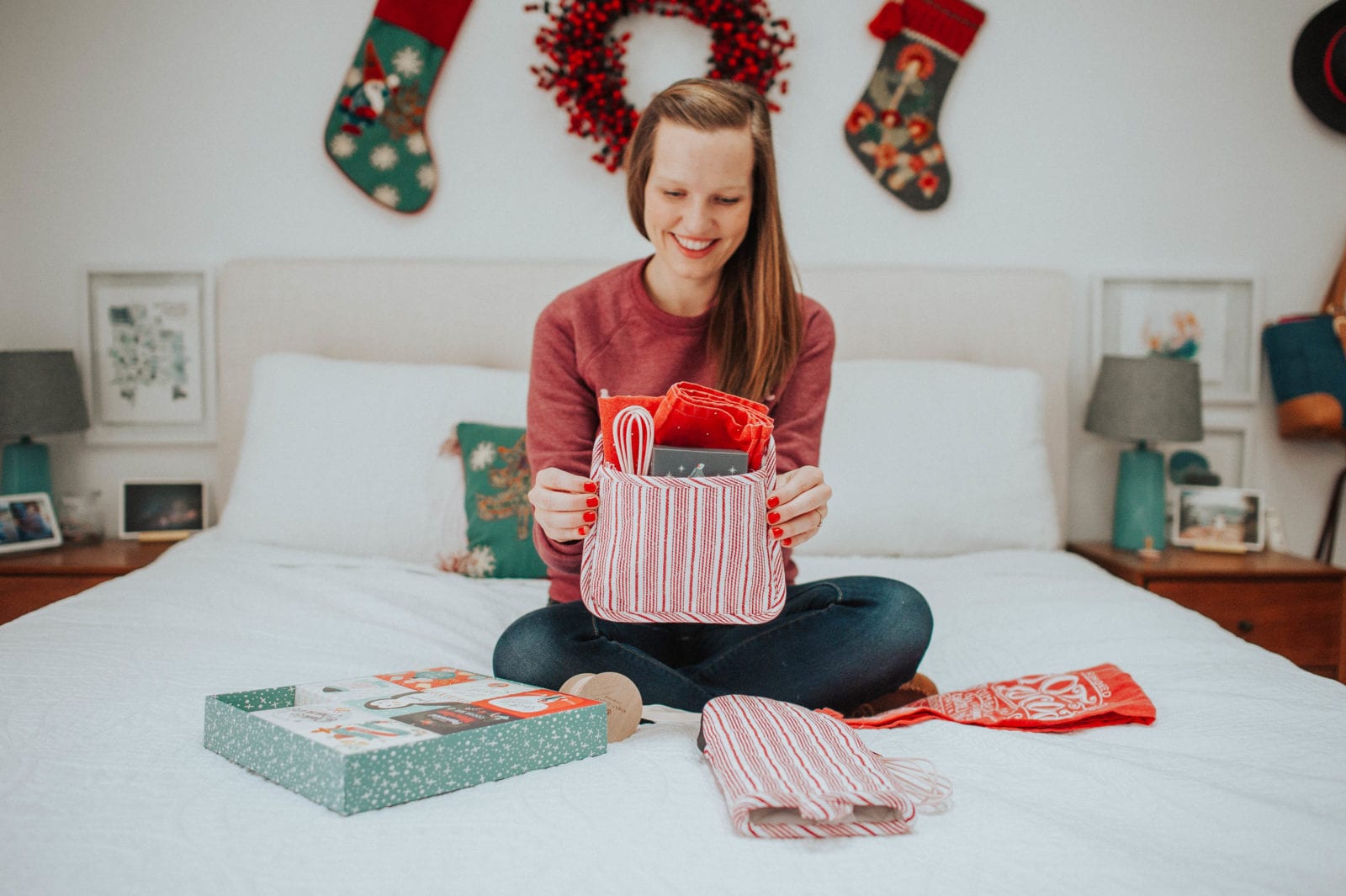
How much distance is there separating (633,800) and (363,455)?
1.36m

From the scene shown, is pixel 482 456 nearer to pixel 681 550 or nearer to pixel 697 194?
pixel 697 194

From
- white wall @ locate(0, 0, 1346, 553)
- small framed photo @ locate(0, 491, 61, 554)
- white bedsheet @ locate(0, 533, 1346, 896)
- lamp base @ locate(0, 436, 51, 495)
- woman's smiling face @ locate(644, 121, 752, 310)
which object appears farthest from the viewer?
white wall @ locate(0, 0, 1346, 553)

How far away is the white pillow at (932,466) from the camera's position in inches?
78.7

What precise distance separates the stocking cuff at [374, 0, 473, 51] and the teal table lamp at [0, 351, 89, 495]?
3.64 ft

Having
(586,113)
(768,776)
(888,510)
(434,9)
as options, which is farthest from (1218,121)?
(768,776)

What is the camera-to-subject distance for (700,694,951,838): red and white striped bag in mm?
721

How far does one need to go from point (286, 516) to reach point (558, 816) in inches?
55.0

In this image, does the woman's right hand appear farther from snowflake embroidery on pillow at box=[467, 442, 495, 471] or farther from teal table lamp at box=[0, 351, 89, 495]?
teal table lamp at box=[0, 351, 89, 495]

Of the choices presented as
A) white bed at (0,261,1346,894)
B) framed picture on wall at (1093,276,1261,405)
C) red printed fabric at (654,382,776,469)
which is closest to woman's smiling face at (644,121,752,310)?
red printed fabric at (654,382,776,469)

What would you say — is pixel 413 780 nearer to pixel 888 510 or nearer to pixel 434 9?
pixel 888 510

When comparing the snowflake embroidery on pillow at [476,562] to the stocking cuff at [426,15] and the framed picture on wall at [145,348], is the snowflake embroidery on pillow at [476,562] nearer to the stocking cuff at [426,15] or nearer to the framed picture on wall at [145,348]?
the framed picture on wall at [145,348]

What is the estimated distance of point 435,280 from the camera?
7.67 ft

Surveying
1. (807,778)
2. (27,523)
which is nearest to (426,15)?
(27,523)

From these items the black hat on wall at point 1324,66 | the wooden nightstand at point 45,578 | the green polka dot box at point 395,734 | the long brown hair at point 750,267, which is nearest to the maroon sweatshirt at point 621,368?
the long brown hair at point 750,267
